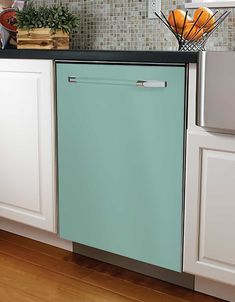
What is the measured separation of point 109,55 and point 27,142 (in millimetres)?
622

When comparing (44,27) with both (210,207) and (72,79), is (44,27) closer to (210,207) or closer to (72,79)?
(72,79)

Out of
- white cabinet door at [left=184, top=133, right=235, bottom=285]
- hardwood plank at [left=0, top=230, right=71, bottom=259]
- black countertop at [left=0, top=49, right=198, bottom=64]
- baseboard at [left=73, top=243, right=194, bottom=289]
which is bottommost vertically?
hardwood plank at [left=0, top=230, right=71, bottom=259]

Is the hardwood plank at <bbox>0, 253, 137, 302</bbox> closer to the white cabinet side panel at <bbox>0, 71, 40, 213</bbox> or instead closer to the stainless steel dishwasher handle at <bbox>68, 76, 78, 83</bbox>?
the white cabinet side panel at <bbox>0, 71, 40, 213</bbox>

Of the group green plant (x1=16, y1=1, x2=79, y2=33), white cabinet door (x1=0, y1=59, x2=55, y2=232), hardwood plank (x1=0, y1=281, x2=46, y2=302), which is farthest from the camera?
green plant (x1=16, y1=1, x2=79, y2=33)

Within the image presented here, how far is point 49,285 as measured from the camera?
231 centimetres

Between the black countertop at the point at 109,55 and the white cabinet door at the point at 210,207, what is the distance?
10.8 inches

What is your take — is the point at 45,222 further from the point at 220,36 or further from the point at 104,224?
the point at 220,36

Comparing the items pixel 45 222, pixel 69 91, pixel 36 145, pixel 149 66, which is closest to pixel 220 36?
pixel 149 66

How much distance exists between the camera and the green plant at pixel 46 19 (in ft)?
8.36

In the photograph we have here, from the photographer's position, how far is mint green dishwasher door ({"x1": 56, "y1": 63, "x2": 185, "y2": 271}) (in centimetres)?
206

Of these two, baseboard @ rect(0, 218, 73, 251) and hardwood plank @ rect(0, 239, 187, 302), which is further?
baseboard @ rect(0, 218, 73, 251)

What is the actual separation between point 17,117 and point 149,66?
0.76 m

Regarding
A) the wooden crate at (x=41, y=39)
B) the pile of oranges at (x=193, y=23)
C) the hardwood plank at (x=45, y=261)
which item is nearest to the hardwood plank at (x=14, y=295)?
the hardwood plank at (x=45, y=261)

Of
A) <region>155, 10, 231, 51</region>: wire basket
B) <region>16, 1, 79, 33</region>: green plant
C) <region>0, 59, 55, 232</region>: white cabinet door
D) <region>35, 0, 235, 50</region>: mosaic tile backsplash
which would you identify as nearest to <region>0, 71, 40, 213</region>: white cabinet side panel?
<region>0, 59, 55, 232</region>: white cabinet door
